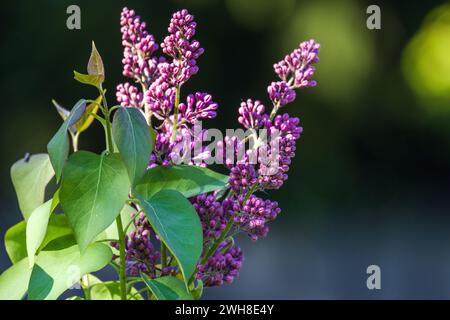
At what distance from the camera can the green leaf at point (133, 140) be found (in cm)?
44

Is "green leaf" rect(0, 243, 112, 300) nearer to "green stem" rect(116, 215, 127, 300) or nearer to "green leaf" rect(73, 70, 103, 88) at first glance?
"green stem" rect(116, 215, 127, 300)

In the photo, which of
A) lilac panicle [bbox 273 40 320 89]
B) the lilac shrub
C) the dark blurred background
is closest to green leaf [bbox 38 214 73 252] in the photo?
the lilac shrub

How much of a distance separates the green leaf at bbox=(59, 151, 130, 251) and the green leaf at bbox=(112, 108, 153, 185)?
0.02 metres

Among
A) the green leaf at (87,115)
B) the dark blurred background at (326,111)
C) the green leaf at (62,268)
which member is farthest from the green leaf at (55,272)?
the dark blurred background at (326,111)

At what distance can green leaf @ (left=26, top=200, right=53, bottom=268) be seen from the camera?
0.46 m

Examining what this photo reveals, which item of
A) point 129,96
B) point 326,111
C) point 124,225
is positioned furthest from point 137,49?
point 326,111

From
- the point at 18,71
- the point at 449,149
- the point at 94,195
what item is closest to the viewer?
the point at 94,195

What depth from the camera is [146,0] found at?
258cm

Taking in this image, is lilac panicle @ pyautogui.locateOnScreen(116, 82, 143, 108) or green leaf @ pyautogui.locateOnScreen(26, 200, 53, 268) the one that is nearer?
green leaf @ pyautogui.locateOnScreen(26, 200, 53, 268)

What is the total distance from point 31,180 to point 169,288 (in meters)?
0.16

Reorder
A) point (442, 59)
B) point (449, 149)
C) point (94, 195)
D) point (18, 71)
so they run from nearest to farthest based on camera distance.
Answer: point (94, 195)
point (442, 59)
point (18, 71)
point (449, 149)

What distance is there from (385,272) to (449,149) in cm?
59

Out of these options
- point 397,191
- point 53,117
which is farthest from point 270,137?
point 397,191

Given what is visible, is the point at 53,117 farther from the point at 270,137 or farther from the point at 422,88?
the point at 270,137
